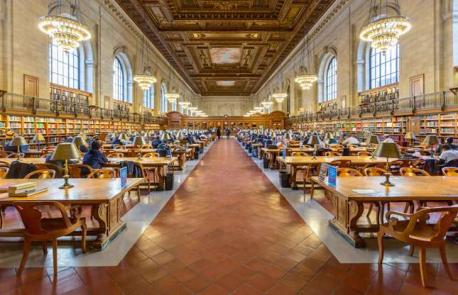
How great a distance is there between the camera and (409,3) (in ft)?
41.9

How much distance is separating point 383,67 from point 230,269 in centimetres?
1662

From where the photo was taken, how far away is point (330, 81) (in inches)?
897

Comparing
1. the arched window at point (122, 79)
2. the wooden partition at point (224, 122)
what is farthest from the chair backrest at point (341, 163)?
the wooden partition at point (224, 122)

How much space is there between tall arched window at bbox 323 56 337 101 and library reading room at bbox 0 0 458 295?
0.19 m

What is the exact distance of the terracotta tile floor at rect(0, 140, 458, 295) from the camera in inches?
102

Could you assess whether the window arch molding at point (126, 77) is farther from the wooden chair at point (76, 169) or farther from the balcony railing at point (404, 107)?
the wooden chair at point (76, 169)

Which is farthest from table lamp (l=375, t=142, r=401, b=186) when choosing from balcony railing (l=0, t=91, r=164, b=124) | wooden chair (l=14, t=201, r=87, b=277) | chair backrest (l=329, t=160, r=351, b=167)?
balcony railing (l=0, t=91, r=164, b=124)

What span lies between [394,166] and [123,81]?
→ 20.8 metres

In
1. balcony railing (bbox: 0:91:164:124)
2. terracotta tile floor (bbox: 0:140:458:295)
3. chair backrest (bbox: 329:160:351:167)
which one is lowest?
terracotta tile floor (bbox: 0:140:458:295)

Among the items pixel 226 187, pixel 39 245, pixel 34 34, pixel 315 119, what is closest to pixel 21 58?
pixel 34 34

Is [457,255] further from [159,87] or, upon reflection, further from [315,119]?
[159,87]

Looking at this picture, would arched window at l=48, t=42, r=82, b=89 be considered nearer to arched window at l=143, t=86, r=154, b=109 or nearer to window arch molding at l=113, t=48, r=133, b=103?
window arch molding at l=113, t=48, r=133, b=103

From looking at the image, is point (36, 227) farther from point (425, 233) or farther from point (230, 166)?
point (230, 166)

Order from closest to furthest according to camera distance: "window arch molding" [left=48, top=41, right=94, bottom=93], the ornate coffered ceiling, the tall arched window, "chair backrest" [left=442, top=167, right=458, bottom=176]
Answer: "chair backrest" [left=442, top=167, right=458, bottom=176]
"window arch molding" [left=48, top=41, right=94, bottom=93]
the ornate coffered ceiling
the tall arched window
